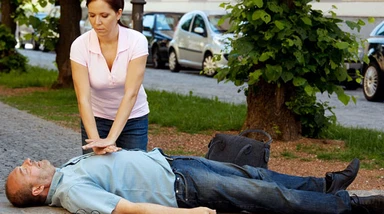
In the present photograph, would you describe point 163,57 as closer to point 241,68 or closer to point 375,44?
point 375,44

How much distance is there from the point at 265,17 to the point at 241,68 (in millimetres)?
853

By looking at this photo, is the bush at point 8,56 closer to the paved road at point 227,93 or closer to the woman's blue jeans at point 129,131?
the paved road at point 227,93

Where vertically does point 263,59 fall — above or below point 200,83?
above

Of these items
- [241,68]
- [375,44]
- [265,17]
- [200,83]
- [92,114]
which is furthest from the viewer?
[200,83]

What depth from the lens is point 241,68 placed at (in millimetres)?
10750

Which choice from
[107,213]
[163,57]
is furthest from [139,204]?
[163,57]

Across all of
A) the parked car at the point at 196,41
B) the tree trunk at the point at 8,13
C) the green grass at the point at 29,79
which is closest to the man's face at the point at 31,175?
the green grass at the point at 29,79

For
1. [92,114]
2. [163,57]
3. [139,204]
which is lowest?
[163,57]

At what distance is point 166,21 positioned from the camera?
29.7 metres

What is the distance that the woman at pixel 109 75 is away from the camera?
597cm

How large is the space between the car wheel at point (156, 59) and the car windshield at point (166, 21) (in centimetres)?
85

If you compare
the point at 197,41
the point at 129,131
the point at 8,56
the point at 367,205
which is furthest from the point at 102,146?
the point at 197,41

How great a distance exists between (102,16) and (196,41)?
19242 mm

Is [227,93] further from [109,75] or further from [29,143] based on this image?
[109,75]
